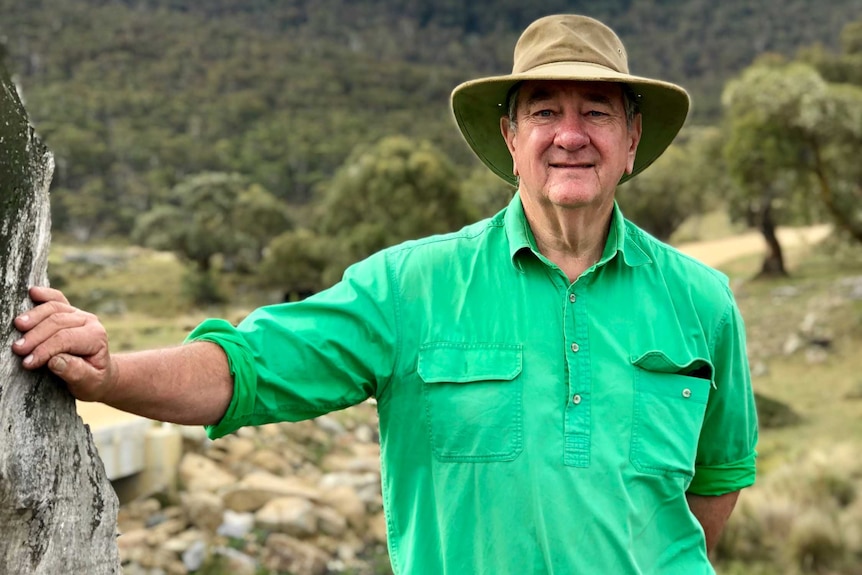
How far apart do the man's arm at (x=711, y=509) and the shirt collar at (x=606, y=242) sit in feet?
2.56

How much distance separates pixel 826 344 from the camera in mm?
18938

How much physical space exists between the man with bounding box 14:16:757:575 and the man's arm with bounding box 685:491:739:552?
1.13 ft

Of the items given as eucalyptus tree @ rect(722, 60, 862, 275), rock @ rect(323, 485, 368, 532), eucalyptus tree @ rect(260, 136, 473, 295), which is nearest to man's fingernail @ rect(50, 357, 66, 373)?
rock @ rect(323, 485, 368, 532)

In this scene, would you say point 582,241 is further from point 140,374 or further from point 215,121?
point 215,121

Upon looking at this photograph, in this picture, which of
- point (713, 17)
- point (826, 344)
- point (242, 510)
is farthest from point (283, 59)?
point (242, 510)

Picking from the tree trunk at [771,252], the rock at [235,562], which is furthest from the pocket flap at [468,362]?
the tree trunk at [771,252]

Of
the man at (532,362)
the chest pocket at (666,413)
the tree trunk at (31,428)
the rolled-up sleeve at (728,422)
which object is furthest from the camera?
the rolled-up sleeve at (728,422)

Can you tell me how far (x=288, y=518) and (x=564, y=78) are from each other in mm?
6636

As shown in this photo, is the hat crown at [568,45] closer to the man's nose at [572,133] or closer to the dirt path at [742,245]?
the man's nose at [572,133]

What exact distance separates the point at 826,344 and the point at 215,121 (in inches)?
2148

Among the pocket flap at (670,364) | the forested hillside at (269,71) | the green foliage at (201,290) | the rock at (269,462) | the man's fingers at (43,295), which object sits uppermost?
the forested hillside at (269,71)

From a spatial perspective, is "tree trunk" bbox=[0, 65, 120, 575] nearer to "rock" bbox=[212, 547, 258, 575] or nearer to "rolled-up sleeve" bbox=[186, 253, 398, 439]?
"rolled-up sleeve" bbox=[186, 253, 398, 439]

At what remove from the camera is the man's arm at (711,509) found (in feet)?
9.48

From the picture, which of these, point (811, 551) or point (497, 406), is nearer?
point (497, 406)
